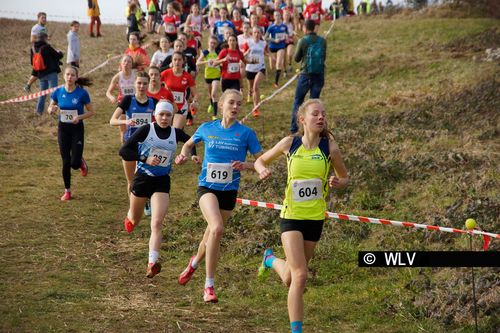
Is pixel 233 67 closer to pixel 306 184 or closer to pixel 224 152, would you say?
pixel 224 152

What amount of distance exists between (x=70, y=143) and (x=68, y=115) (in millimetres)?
503

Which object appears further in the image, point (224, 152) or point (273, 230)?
point (273, 230)

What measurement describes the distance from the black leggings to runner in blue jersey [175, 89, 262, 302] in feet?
17.1

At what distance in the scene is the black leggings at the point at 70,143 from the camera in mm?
14047

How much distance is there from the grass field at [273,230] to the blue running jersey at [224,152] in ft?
4.92

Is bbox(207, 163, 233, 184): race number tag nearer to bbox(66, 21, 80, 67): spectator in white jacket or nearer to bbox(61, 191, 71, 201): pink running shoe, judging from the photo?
bbox(61, 191, 71, 201): pink running shoe

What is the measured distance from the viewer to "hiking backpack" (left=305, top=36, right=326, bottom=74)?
17.3 meters

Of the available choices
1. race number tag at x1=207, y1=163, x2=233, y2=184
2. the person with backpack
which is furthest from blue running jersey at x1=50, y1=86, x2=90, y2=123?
race number tag at x1=207, y1=163, x2=233, y2=184

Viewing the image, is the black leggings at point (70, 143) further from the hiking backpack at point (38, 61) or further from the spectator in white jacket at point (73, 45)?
the spectator in white jacket at point (73, 45)

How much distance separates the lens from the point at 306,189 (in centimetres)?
791

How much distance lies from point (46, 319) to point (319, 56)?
9.97m

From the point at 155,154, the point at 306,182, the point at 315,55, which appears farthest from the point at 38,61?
the point at 306,182

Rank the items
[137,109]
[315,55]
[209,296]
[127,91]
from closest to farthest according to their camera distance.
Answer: [209,296] → [137,109] → [127,91] → [315,55]

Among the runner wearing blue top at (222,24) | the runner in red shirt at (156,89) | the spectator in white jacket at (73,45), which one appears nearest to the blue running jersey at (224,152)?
the runner in red shirt at (156,89)
